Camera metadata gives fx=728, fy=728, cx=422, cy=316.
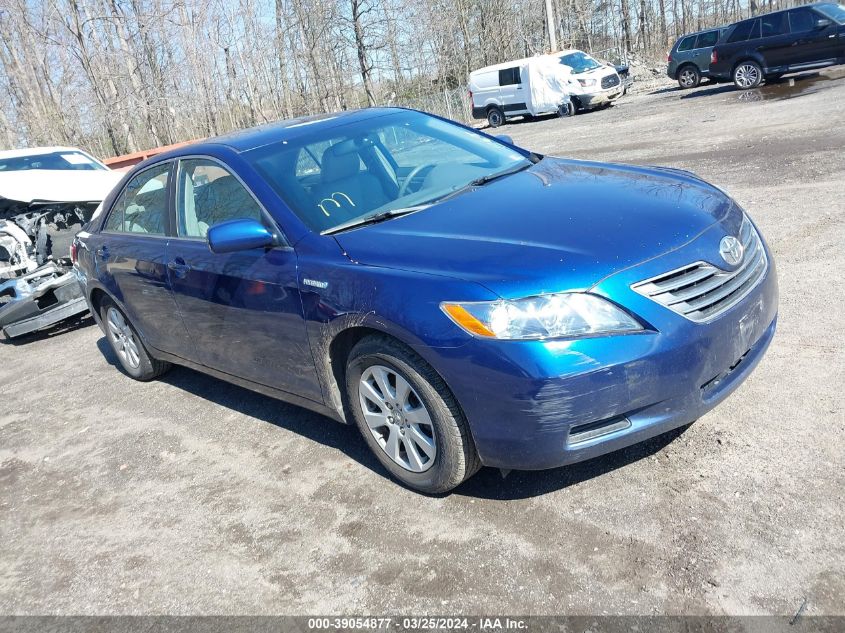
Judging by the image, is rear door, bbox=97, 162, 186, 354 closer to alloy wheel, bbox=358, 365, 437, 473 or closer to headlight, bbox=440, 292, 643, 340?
alloy wheel, bbox=358, 365, 437, 473

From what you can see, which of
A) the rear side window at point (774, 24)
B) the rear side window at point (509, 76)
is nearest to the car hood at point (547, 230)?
the rear side window at point (774, 24)

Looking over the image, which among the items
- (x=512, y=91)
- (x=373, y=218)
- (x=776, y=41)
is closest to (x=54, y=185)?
(x=373, y=218)

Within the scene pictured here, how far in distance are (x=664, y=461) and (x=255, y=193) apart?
2.42m

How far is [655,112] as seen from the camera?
17859 mm

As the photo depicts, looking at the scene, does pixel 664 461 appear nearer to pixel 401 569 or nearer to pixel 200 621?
pixel 401 569

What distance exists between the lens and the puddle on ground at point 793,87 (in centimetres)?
1589

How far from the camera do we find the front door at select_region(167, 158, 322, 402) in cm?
364

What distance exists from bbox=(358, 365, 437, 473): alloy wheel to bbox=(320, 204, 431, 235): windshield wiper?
72 cm

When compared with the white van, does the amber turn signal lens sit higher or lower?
lower

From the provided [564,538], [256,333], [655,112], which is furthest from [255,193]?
[655,112]

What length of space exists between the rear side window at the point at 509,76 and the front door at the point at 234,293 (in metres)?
20.5

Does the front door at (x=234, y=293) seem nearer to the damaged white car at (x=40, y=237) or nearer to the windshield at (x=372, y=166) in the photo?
the windshield at (x=372, y=166)

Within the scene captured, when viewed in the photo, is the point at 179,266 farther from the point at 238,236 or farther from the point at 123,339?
the point at 123,339

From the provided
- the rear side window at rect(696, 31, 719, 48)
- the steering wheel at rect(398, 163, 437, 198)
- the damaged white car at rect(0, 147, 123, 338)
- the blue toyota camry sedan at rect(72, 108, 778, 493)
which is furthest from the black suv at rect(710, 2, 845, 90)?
the steering wheel at rect(398, 163, 437, 198)
